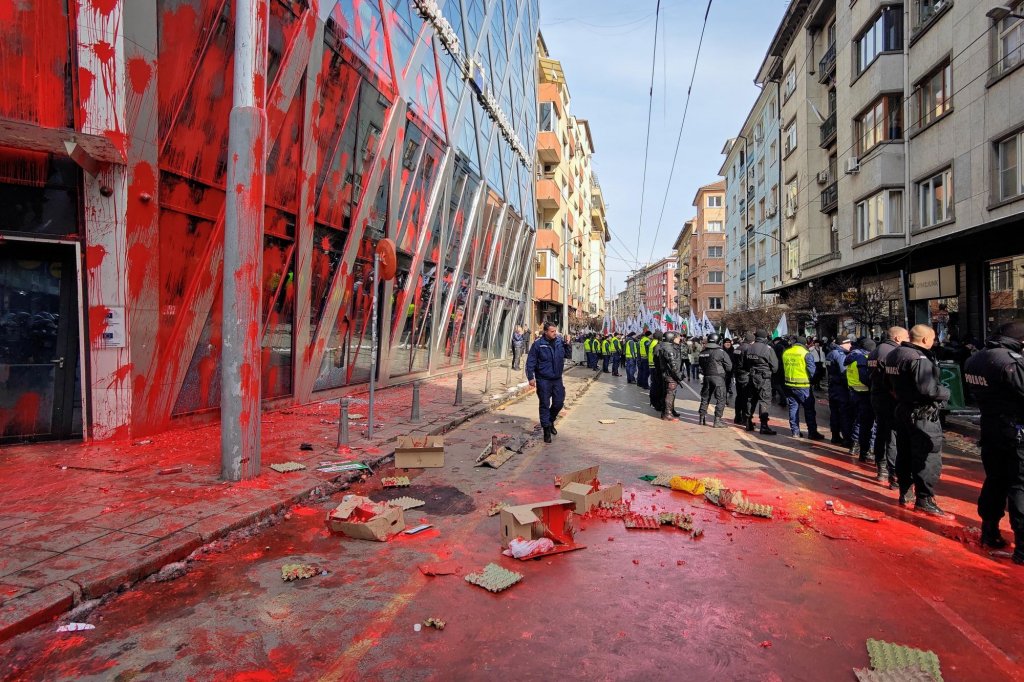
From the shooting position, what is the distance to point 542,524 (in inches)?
183

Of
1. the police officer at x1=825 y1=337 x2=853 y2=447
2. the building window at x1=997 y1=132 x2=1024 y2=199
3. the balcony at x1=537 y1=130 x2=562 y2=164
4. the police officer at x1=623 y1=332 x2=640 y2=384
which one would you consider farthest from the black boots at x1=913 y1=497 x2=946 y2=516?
the balcony at x1=537 y1=130 x2=562 y2=164

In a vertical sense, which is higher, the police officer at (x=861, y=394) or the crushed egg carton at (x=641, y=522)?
the police officer at (x=861, y=394)

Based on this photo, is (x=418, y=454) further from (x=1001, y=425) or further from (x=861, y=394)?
(x=861, y=394)

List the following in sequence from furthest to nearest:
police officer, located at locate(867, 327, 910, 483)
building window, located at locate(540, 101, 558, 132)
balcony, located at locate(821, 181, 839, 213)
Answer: building window, located at locate(540, 101, 558, 132) → balcony, located at locate(821, 181, 839, 213) → police officer, located at locate(867, 327, 910, 483)

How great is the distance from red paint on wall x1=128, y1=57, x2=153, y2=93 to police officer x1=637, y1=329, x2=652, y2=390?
14258 millimetres

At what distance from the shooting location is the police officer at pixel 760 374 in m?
10.3

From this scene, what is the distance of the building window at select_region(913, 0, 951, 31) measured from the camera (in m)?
16.9

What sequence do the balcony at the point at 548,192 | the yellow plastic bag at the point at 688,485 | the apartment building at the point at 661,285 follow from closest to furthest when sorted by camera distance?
the yellow plastic bag at the point at 688,485
the balcony at the point at 548,192
the apartment building at the point at 661,285

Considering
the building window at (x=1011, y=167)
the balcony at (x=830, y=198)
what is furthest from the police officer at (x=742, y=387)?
the balcony at (x=830, y=198)

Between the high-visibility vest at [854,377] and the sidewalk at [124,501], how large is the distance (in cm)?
677

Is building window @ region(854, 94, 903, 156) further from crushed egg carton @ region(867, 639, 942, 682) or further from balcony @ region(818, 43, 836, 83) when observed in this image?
crushed egg carton @ region(867, 639, 942, 682)

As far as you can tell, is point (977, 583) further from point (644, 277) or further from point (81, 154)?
point (644, 277)

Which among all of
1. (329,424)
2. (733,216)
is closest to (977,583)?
(329,424)

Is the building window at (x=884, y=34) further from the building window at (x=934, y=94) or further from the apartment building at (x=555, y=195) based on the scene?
the apartment building at (x=555, y=195)
